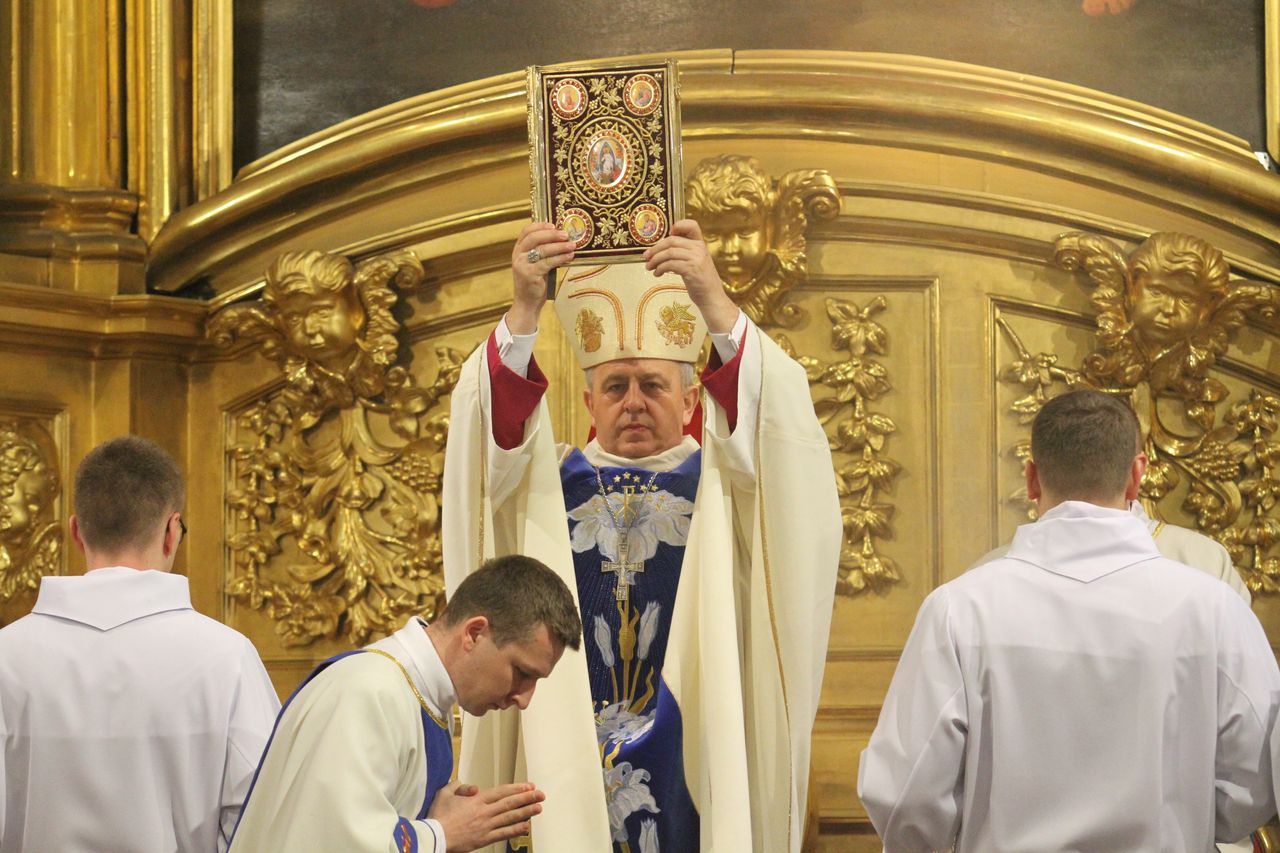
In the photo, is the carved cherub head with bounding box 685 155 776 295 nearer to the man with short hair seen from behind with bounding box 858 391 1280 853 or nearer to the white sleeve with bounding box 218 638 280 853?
the man with short hair seen from behind with bounding box 858 391 1280 853

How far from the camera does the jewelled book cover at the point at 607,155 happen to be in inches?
153

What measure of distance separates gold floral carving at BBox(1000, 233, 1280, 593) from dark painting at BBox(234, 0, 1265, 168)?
0.60 meters

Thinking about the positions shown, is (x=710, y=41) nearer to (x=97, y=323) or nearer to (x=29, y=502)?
(x=97, y=323)

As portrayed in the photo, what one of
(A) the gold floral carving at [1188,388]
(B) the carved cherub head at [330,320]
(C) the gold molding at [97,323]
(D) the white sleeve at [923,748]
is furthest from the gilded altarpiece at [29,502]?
(D) the white sleeve at [923,748]

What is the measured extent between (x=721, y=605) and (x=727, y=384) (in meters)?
0.50

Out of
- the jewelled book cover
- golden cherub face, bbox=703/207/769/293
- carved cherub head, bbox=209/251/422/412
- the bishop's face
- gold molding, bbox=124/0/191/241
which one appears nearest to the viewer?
the jewelled book cover

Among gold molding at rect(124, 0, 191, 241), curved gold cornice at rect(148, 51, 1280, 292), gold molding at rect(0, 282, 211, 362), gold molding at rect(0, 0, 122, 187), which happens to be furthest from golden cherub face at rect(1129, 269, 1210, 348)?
gold molding at rect(0, 0, 122, 187)

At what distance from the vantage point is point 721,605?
3.83 metres

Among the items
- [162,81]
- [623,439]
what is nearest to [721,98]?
[623,439]

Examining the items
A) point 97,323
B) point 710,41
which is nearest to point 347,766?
point 97,323

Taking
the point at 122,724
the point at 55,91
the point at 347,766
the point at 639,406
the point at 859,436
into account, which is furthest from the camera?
the point at 55,91

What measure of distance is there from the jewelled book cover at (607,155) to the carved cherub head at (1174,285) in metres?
1.86

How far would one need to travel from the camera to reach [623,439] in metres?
4.22

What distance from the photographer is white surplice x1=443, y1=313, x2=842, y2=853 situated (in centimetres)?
378
